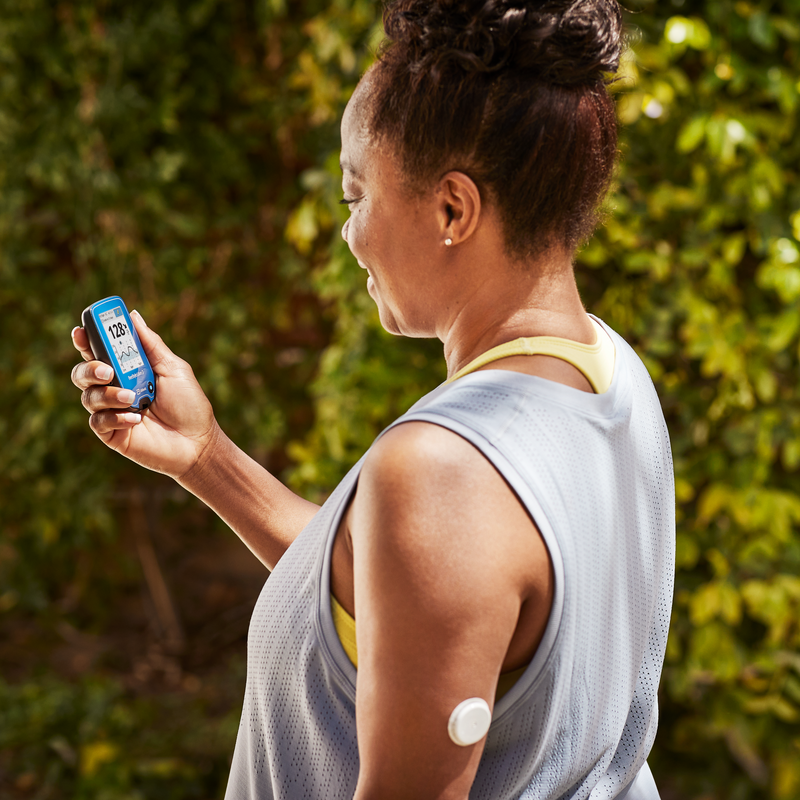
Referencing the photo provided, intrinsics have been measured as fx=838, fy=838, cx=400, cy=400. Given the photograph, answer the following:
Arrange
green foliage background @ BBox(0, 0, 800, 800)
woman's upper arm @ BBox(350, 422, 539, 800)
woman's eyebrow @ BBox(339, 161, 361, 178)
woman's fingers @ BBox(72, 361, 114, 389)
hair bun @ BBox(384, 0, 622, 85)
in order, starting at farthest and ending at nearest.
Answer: green foliage background @ BBox(0, 0, 800, 800) < woman's fingers @ BBox(72, 361, 114, 389) < woman's eyebrow @ BBox(339, 161, 361, 178) < hair bun @ BBox(384, 0, 622, 85) < woman's upper arm @ BBox(350, 422, 539, 800)

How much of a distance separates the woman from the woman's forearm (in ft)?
0.92

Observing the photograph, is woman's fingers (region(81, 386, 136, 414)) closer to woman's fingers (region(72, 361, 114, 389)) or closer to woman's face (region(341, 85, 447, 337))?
woman's fingers (region(72, 361, 114, 389))

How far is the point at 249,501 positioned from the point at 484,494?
531mm

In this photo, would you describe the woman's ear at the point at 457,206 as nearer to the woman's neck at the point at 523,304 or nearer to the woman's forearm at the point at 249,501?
the woman's neck at the point at 523,304

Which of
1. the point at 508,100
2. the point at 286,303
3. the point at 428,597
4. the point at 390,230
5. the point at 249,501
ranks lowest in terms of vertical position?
the point at 286,303

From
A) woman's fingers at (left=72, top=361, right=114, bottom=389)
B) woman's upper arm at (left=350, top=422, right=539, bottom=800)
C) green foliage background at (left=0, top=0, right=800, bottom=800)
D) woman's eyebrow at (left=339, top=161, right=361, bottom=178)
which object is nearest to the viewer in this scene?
woman's upper arm at (left=350, top=422, right=539, bottom=800)

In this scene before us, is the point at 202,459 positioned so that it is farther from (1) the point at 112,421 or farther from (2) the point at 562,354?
(2) the point at 562,354

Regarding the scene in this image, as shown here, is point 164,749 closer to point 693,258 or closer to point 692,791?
point 692,791

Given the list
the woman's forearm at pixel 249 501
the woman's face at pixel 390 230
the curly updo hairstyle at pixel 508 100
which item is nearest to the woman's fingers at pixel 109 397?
the woman's forearm at pixel 249 501

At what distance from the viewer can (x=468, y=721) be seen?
570mm

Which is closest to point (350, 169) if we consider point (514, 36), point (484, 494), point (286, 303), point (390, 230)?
point (390, 230)

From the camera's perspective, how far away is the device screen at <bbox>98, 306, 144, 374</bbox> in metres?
1.01

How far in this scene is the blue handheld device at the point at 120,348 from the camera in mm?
996

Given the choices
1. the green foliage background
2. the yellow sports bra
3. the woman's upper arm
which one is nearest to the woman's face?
the yellow sports bra
